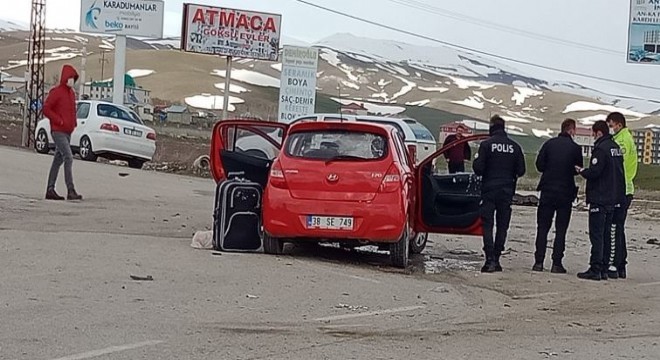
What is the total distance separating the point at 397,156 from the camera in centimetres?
1215

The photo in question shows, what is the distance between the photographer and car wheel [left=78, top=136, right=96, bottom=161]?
2730 cm

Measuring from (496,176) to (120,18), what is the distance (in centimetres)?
3496

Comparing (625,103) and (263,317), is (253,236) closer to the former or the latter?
(263,317)

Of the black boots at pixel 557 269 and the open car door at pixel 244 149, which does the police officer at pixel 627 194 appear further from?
the open car door at pixel 244 149

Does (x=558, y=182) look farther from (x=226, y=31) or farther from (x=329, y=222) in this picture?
(x=226, y=31)

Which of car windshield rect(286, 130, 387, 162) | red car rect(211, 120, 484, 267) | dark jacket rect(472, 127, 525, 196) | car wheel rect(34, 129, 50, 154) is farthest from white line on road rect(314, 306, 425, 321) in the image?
car wheel rect(34, 129, 50, 154)

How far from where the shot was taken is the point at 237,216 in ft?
40.4

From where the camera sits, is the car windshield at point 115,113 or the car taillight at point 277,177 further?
the car windshield at point 115,113

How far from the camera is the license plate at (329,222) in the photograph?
11672 mm

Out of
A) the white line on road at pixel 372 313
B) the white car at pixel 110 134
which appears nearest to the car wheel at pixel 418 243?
the white line on road at pixel 372 313

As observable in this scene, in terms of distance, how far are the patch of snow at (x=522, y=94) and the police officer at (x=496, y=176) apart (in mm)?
124994

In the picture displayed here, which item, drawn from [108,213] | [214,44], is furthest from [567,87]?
[108,213]

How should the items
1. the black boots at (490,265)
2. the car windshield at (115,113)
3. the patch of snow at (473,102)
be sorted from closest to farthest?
the black boots at (490,265)
the car windshield at (115,113)
the patch of snow at (473,102)

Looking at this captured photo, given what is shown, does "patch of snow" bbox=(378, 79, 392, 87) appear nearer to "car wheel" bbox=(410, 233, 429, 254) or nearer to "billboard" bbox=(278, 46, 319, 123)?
"billboard" bbox=(278, 46, 319, 123)
